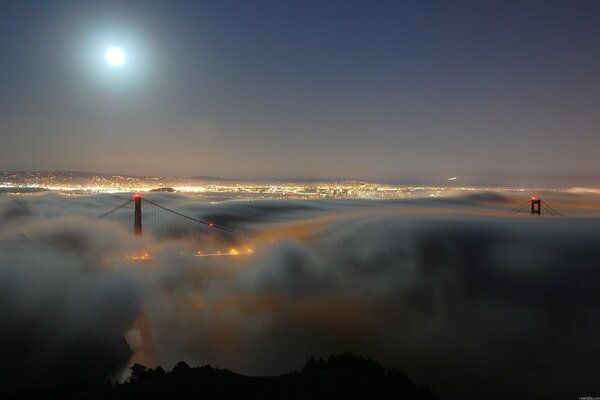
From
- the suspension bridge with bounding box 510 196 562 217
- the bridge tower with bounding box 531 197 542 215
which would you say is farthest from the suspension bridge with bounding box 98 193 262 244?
the suspension bridge with bounding box 510 196 562 217

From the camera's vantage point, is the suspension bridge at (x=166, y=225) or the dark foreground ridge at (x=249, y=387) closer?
the dark foreground ridge at (x=249, y=387)

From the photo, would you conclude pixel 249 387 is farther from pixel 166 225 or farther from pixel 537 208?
pixel 166 225

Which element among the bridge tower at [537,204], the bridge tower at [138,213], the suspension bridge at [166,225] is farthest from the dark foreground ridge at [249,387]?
the bridge tower at [537,204]

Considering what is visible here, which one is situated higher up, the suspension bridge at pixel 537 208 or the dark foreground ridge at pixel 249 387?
the suspension bridge at pixel 537 208

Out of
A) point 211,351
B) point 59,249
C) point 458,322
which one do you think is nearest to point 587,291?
point 458,322

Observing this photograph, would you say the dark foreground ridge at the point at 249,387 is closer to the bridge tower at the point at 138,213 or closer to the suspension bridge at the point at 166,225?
the suspension bridge at the point at 166,225

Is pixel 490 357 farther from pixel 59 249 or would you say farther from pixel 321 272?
pixel 59 249

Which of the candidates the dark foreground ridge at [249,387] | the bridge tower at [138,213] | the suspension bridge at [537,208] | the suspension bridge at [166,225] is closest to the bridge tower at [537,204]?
the suspension bridge at [537,208]

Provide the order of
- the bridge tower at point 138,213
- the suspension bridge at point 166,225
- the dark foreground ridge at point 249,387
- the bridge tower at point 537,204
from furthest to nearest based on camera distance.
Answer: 1. the suspension bridge at point 166,225
2. the bridge tower at point 537,204
3. the bridge tower at point 138,213
4. the dark foreground ridge at point 249,387

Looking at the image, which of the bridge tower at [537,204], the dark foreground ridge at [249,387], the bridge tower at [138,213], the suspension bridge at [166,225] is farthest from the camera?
the suspension bridge at [166,225]

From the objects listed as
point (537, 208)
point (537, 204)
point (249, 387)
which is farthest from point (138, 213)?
point (537, 208)
